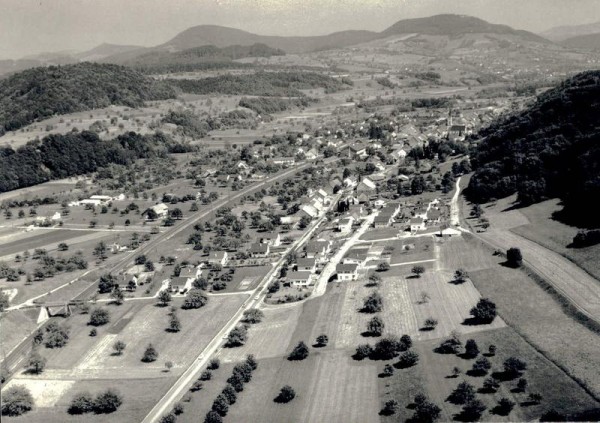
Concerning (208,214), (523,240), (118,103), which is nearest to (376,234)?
(523,240)

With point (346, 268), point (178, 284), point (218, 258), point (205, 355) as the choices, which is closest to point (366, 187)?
point (218, 258)

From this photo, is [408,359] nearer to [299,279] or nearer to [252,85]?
[299,279]

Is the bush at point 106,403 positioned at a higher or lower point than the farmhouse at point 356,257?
lower

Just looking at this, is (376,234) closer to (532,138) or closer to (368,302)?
(368,302)

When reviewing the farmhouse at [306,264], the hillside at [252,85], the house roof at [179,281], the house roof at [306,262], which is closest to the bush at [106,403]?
the house roof at [179,281]

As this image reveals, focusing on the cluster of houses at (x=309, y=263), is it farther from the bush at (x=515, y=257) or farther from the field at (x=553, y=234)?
the field at (x=553, y=234)
